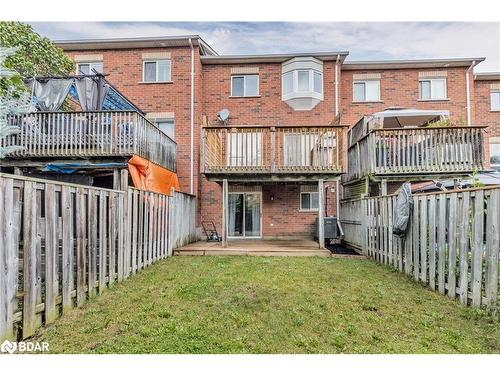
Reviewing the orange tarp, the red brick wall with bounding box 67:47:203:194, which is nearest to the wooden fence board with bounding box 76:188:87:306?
the orange tarp

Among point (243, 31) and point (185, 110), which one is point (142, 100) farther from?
point (243, 31)

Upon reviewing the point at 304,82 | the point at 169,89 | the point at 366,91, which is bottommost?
the point at 169,89

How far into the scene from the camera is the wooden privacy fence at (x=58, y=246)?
11.4 feet

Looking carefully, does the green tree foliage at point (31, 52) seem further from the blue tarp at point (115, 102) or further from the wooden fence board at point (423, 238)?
the wooden fence board at point (423, 238)

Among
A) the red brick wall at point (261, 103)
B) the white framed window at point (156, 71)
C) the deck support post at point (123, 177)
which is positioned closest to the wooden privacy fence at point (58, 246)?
the deck support post at point (123, 177)

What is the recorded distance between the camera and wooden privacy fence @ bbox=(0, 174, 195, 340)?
11.4 ft

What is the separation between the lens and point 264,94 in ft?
45.7

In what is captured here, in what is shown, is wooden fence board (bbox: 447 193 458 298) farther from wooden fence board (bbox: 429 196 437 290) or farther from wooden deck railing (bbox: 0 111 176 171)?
wooden deck railing (bbox: 0 111 176 171)

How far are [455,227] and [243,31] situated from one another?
9.84 metres

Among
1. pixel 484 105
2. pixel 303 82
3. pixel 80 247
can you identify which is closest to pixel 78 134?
pixel 80 247

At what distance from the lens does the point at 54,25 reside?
39.2 ft

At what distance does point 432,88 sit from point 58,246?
598 inches

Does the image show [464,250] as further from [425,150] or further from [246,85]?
[246,85]
